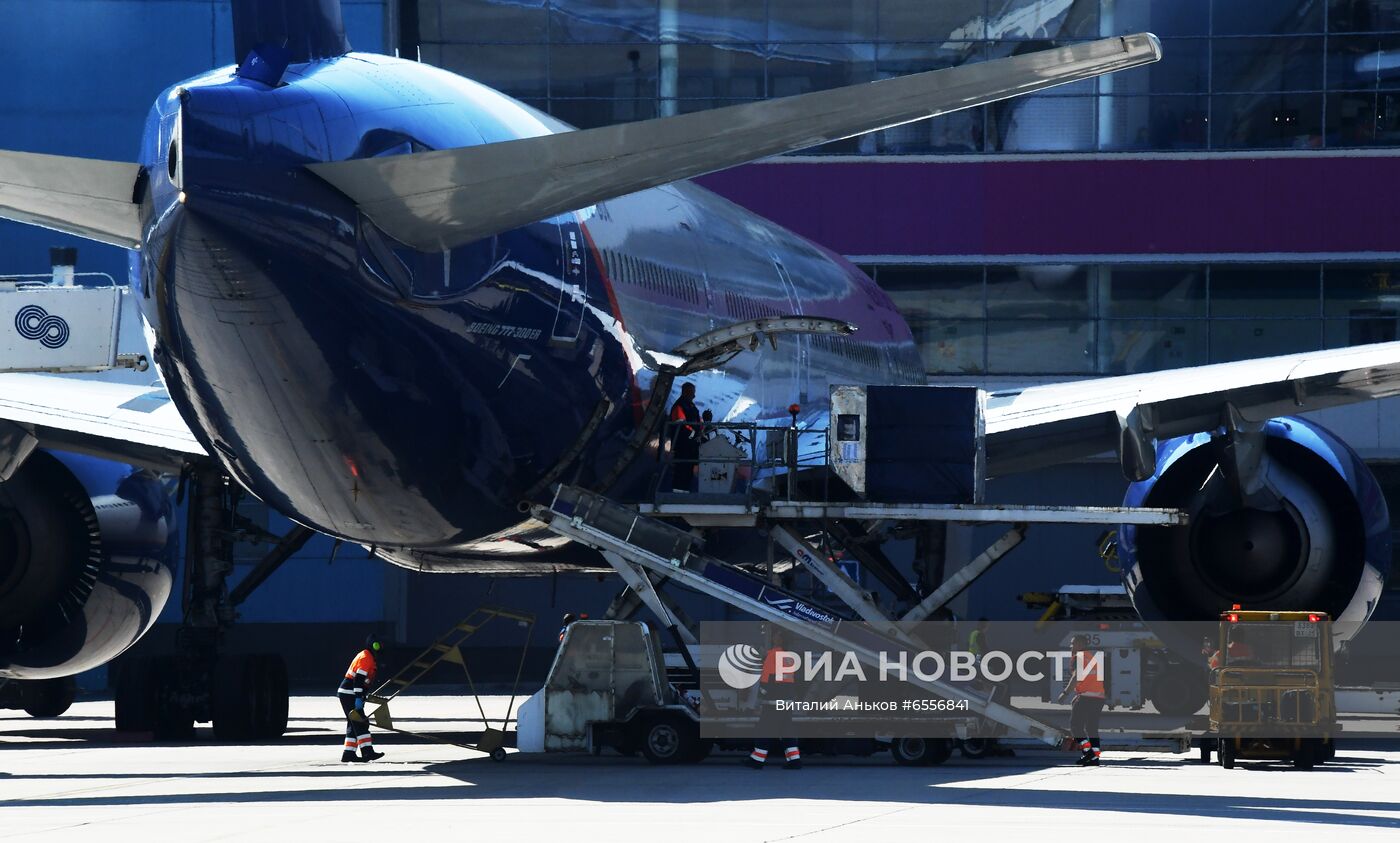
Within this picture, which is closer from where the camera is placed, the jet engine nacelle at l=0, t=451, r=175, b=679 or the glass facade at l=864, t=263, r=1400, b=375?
the jet engine nacelle at l=0, t=451, r=175, b=679

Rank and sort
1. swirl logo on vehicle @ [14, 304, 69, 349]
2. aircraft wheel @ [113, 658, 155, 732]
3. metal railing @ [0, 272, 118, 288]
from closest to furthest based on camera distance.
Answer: aircraft wheel @ [113, 658, 155, 732] < swirl logo on vehicle @ [14, 304, 69, 349] < metal railing @ [0, 272, 118, 288]

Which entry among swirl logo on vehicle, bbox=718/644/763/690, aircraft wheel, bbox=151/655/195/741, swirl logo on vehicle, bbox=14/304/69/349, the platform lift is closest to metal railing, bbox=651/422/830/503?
the platform lift

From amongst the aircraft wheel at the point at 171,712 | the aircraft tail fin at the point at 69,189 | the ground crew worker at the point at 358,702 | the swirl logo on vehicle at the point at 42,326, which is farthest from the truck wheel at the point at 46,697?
the aircraft tail fin at the point at 69,189

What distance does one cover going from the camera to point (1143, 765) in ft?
57.4

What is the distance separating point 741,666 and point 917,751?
1.81 meters

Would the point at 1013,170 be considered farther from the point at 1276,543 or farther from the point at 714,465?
the point at 714,465

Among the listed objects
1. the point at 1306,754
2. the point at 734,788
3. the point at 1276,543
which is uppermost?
the point at 1276,543

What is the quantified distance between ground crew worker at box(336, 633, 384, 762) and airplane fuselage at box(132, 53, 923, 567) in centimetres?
171

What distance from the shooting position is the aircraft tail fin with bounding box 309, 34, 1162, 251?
11.6m

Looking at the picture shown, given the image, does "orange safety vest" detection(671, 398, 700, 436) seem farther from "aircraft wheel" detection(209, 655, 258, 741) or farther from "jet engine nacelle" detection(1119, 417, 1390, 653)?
"aircraft wheel" detection(209, 655, 258, 741)

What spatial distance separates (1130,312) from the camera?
38.1 metres

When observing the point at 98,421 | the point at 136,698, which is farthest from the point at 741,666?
the point at 136,698

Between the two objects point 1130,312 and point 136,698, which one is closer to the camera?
point 136,698

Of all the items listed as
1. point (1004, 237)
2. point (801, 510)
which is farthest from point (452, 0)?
point (801, 510)
